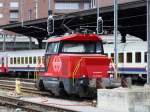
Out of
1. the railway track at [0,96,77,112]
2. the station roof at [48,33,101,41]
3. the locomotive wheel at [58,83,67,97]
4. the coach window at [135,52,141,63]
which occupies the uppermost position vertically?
the station roof at [48,33,101,41]

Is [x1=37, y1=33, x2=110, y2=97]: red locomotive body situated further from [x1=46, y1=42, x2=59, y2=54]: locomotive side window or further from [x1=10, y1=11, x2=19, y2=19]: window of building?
[x1=10, y1=11, x2=19, y2=19]: window of building

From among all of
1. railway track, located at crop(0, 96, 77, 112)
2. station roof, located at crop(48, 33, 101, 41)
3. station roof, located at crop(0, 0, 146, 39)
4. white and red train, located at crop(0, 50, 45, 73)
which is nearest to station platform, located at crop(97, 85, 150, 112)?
railway track, located at crop(0, 96, 77, 112)

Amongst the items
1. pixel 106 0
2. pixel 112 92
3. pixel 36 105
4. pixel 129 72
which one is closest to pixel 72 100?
pixel 36 105

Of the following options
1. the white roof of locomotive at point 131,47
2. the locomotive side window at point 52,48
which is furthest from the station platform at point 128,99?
the white roof of locomotive at point 131,47

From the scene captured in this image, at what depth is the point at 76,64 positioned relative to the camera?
2234 cm

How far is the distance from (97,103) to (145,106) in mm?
3419

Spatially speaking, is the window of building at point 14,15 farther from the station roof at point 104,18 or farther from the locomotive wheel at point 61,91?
the locomotive wheel at point 61,91

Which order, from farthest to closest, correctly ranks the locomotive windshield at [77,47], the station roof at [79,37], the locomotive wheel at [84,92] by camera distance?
the locomotive windshield at [77,47] → the station roof at [79,37] → the locomotive wheel at [84,92]

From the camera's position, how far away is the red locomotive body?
22234 mm

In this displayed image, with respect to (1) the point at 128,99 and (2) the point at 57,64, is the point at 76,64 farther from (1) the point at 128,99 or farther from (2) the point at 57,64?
(1) the point at 128,99

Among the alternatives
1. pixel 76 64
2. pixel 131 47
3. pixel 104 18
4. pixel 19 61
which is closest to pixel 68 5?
pixel 19 61

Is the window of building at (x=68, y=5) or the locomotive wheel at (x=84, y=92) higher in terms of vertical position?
the window of building at (x=68, y=5)

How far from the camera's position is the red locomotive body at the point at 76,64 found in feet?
72.9

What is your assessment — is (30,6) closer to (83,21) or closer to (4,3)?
(4,3)
